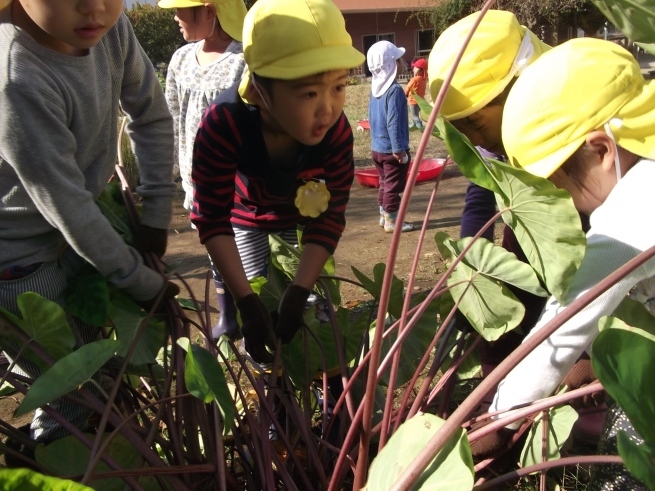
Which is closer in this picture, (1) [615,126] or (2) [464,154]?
(2) [464,154]

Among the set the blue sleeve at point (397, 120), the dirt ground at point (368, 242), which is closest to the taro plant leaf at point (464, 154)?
the dirt ground at point (368, 242)

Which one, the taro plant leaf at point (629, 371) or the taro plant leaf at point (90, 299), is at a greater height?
the taro plant leaf at point (629, 371)

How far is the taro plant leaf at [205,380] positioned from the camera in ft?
3.01

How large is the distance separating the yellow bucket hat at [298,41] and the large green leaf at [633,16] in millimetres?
533

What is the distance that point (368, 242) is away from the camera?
377cm

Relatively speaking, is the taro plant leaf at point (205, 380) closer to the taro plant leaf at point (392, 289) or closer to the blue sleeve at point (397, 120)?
the taro plant leaf at point (392, 289)

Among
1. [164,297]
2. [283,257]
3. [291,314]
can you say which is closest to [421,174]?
[283,257]

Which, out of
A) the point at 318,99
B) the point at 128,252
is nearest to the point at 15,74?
the point at 128,252

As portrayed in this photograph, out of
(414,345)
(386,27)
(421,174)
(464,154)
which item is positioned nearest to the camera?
(464,154)

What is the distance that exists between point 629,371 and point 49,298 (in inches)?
39.0

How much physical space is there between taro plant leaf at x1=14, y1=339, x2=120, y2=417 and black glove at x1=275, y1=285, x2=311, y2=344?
48 centimetres

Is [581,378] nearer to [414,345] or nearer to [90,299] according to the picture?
[414,345]

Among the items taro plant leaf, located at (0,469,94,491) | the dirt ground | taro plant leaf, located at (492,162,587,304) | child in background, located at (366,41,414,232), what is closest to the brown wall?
the dirt ground

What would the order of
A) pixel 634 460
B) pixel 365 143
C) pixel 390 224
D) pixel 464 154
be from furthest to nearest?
pixel 365 143 → pixel 390 224 → pixel 464 154 → pixel 634 460
